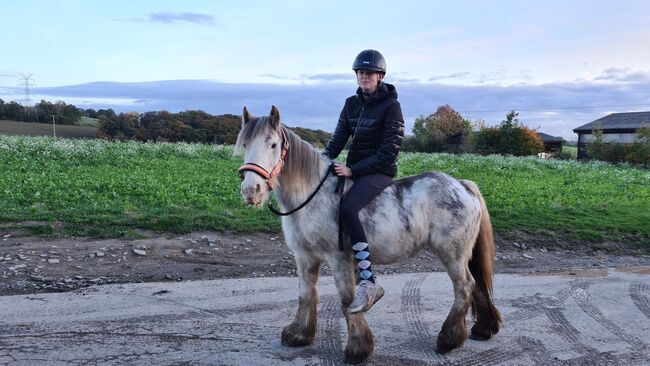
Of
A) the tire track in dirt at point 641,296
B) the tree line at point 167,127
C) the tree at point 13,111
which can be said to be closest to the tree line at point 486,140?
the tree line at point 167,127

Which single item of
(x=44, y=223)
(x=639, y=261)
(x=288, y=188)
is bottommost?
(x=639, y=261)

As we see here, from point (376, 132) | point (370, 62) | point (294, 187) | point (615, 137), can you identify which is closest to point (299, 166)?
point (294, 187)

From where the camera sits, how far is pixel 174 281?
734 centimetres

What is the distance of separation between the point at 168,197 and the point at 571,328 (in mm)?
9356

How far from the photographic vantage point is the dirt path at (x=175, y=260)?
284 inches

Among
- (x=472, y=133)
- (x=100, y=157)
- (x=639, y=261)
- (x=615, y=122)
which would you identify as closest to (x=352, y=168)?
(x=639, y=261)

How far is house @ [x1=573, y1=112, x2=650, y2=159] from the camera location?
184ft

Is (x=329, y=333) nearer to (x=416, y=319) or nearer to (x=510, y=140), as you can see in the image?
(x=416, y=319)

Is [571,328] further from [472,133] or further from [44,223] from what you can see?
[472,133]

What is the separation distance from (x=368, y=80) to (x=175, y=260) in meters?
4.85

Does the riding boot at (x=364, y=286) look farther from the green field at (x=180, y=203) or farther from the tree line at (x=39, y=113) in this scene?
the tree line at (x=39, y=113)

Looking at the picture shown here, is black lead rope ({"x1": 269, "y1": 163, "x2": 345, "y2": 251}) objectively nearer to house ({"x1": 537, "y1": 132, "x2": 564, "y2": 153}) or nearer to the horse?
the horse

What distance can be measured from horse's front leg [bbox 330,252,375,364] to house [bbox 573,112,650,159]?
56385 millimetres

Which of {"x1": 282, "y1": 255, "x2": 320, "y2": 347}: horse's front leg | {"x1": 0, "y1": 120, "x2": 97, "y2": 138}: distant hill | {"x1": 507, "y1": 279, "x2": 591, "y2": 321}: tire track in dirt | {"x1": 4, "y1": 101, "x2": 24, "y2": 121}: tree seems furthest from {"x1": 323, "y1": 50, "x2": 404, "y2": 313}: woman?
{"x1": 4, "y1": 101, "x2": 24, "y2": 121}: tree
